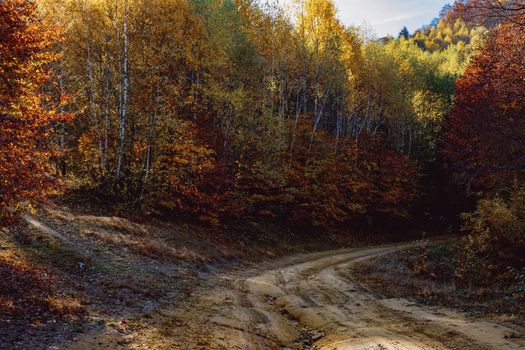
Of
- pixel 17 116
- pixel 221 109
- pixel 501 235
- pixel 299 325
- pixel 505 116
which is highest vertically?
pixel 221 109

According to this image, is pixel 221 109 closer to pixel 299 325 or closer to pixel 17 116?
pixel 17 116

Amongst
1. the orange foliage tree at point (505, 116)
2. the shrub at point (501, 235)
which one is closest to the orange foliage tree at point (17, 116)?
the shrub at point (501, 235)

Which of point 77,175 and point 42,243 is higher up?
point 77,175

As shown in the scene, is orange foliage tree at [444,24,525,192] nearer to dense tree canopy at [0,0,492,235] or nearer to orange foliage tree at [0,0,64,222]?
dense tree canopy at [0,0,492,235]

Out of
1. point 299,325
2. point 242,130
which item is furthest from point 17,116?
point 242,130

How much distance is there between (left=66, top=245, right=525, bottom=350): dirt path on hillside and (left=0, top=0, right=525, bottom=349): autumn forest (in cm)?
274

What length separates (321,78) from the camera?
3659cm

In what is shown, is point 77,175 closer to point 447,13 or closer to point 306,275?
point 306,275

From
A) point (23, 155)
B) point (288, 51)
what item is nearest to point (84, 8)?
point (23, 155)

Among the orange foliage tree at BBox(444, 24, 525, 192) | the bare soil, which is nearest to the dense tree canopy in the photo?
the bare soil

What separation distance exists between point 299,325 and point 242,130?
61.9ft

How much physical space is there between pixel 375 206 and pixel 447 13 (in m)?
27.9

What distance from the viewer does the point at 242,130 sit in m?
27.6

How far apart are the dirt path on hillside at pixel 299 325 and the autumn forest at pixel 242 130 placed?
2.74m
